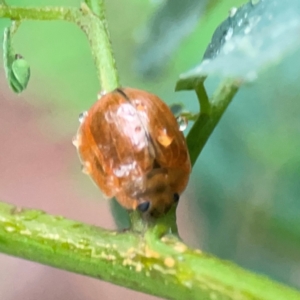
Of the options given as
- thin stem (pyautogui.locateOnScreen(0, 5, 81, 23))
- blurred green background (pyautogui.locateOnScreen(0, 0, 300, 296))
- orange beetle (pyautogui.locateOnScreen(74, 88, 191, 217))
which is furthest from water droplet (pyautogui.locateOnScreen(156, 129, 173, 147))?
blurred green background (pyautogui.locateOnScreen(0, 0, 300, 296))

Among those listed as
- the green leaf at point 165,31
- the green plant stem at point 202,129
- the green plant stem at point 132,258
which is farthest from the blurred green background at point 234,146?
the green plant stem at point 132,258

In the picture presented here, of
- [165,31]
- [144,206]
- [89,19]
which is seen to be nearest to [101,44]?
[89,19]

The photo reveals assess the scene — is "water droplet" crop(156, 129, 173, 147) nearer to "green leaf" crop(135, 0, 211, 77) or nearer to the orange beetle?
the orange beetle

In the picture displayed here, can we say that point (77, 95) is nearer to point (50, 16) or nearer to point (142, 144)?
point (50, 16)

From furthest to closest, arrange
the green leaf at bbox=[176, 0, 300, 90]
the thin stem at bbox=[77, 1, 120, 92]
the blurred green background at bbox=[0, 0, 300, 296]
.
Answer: the blurred green background at bbox=[0, 0, 300, 296] < the thin stem at bbox=[77, 1, 120, 92] < the green leaf at bbox=[176, 0, 300, 90]

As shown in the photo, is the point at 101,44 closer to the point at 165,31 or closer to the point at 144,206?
the point at 144,206
